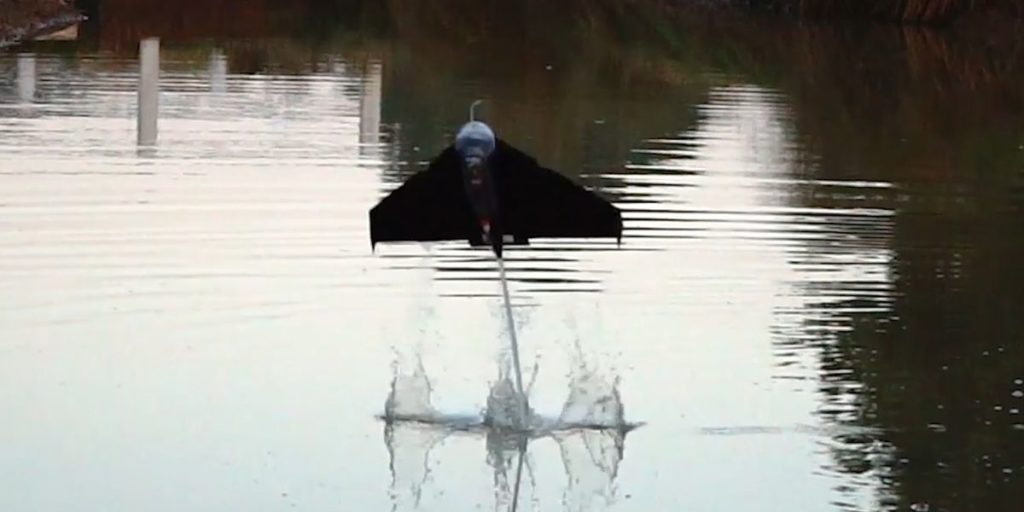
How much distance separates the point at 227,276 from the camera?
1565 cm

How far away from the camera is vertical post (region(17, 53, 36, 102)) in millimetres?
27527

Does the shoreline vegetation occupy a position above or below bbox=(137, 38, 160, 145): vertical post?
below

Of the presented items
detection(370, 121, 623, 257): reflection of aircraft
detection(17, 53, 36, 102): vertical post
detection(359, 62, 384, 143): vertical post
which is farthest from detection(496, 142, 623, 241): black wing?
detection(17, 53, 36, 102): vertical post

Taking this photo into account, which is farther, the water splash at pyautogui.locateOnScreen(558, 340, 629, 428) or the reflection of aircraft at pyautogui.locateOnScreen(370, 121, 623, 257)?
the water splash at pyautogui.locateOnScreen(558, 340, 629, 428)

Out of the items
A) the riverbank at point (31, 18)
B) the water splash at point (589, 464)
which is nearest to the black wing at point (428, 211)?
the water splash at point (589, 464)

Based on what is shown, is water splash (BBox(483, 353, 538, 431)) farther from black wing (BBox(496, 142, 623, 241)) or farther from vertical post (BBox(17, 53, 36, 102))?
vertical post (BBox(17, 53, 36, 102))

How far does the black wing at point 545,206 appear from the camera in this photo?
36.8ft

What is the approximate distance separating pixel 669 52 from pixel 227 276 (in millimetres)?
23010

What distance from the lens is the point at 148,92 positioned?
88.8 ft

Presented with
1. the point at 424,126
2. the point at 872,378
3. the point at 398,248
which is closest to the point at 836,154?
the point at 424,126

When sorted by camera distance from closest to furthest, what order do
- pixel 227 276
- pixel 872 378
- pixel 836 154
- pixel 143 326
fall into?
pixel 872 378 → pixel 143 326 → pixel 227 276 → pixel 836 154

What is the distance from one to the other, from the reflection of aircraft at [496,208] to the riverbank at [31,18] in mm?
24143

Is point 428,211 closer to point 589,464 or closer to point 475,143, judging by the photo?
point 475,143

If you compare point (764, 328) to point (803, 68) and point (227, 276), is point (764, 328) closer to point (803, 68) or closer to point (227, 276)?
point (227, 276)
